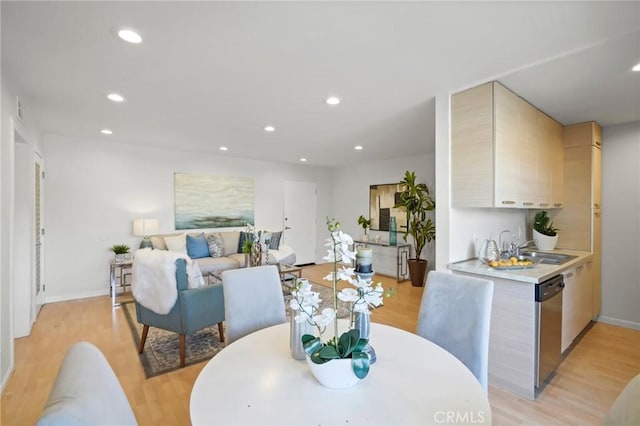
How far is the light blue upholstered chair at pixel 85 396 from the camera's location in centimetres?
56

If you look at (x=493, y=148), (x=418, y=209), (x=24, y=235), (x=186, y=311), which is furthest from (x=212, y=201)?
(x=493, y=148)

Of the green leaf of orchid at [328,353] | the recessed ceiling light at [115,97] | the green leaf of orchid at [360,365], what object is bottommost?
the green leaf of orchid at [360,365]

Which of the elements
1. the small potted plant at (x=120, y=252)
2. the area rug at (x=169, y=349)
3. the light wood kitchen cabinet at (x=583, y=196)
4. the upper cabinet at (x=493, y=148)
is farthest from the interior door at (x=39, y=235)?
the light wood kitchen cabinet at (x=583, y=196)

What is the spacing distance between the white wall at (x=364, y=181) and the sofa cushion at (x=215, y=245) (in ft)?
9.37

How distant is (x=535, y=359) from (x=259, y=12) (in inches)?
112

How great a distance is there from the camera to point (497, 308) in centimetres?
226

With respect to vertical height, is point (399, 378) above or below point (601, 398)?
above

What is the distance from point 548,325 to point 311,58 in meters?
2.62

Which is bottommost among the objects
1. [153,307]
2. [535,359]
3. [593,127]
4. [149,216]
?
[535,359]

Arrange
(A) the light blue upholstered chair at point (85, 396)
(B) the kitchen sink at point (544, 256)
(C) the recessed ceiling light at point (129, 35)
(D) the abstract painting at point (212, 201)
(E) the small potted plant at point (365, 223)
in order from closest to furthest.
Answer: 1. (A) the light blue upholstered chair at point (85, 396)
2. (C) the recessed ceiling light at point (129, 35)
3. (B) the kitchen sink at point (544, 256)
4. (D) the abstract painting at point (212, 201)
5. (E) the small potted plant at point (365, 223)

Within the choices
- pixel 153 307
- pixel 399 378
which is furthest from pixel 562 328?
pixel 153 307

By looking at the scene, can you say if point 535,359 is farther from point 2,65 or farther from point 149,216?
point 149,216

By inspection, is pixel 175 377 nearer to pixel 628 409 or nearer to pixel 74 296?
pixel 628 409

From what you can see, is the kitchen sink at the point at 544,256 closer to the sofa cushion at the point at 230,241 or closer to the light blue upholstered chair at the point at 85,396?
the light blue upholstered chair at the point at 85,396
